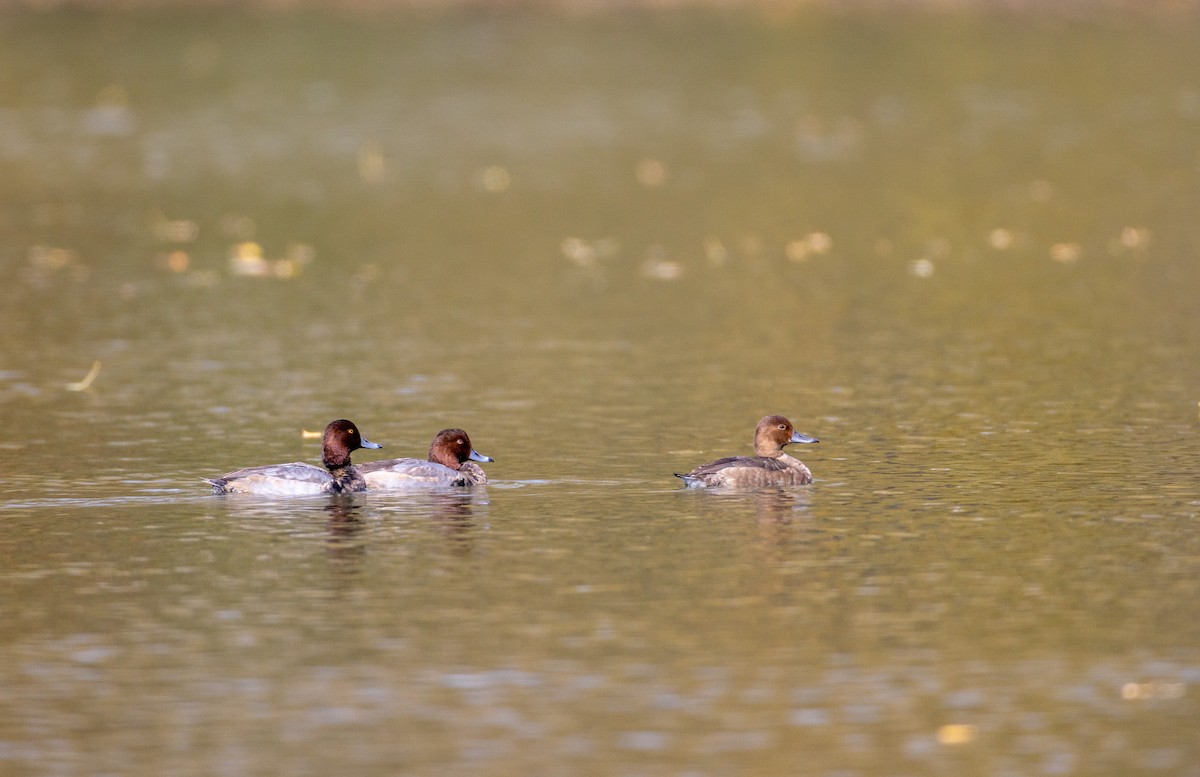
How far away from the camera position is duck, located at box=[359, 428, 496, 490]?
672 inches

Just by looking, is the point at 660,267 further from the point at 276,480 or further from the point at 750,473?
the point at 276,480

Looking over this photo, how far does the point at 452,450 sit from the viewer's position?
17219 mm

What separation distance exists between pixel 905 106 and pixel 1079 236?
1714cm

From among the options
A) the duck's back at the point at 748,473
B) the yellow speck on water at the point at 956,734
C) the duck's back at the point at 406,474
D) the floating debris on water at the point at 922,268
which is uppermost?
the floating debris on water at the point at 922,268

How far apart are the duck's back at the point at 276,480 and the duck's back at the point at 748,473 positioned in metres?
2.73

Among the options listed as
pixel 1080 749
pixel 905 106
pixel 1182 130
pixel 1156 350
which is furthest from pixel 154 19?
pixel 1080 749

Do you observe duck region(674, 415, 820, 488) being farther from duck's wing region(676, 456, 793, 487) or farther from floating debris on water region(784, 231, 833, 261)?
floating debris on water region(784, 231, 833, 261)

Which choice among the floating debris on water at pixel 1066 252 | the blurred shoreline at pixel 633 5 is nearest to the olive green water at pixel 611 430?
the floating debris on water at pixel 1066 252

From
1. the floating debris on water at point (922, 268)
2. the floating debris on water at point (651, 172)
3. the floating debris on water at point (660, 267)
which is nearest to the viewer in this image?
the floating debris on water at point (922, 268)

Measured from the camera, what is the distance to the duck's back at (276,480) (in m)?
16.5

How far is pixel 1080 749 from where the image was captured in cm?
1048

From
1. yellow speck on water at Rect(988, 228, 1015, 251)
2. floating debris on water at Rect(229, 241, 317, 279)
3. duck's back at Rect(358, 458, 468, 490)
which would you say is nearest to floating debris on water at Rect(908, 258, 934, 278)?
yellow speck on water at Rect(988, 228, 1015, 251)

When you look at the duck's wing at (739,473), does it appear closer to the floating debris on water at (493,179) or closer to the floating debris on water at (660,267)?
the floating debris on water at (660,267)

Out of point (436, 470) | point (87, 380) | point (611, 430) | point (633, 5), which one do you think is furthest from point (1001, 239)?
point (633, 5)
